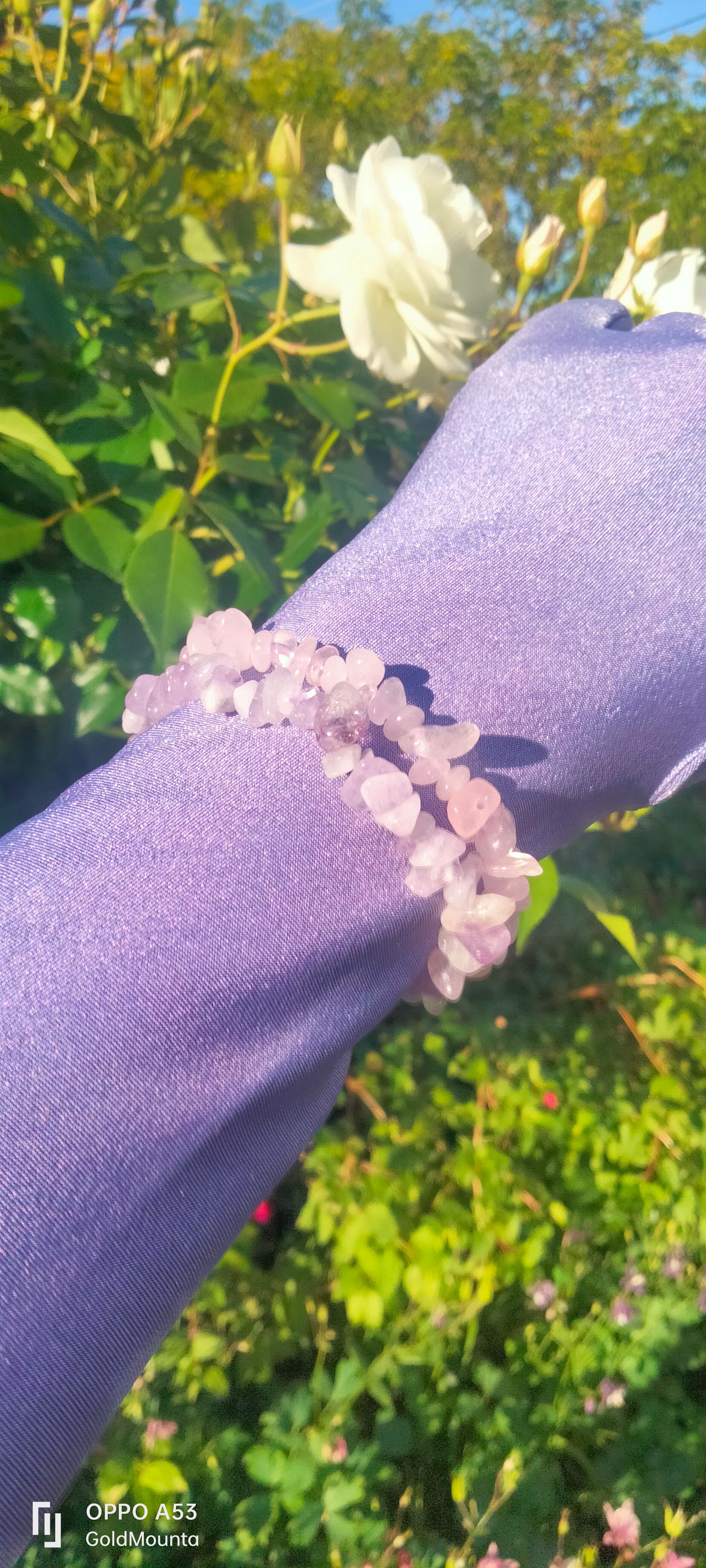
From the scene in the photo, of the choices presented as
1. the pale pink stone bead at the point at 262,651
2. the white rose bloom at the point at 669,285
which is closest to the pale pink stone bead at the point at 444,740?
the pale pink stone bead at the point at 262,651

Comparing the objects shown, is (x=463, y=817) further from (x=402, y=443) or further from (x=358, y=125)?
(x=358, y=125)

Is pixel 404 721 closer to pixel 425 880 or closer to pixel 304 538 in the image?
pixel 425 880

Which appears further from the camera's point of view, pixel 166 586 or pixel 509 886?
pixel 166 586

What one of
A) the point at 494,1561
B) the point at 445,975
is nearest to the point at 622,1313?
the point at 494,1561

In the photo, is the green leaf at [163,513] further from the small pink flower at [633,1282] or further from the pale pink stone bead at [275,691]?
the small pink flower at [633,1282]

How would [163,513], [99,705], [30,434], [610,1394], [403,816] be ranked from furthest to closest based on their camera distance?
1. [610,1394]
2. [99,705]
3. [163,513]
4. [30,434]
5. [403,816]

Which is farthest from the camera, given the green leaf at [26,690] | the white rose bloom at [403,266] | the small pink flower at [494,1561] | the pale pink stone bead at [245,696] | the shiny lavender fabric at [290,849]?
the small pink flower at [494,1561]
